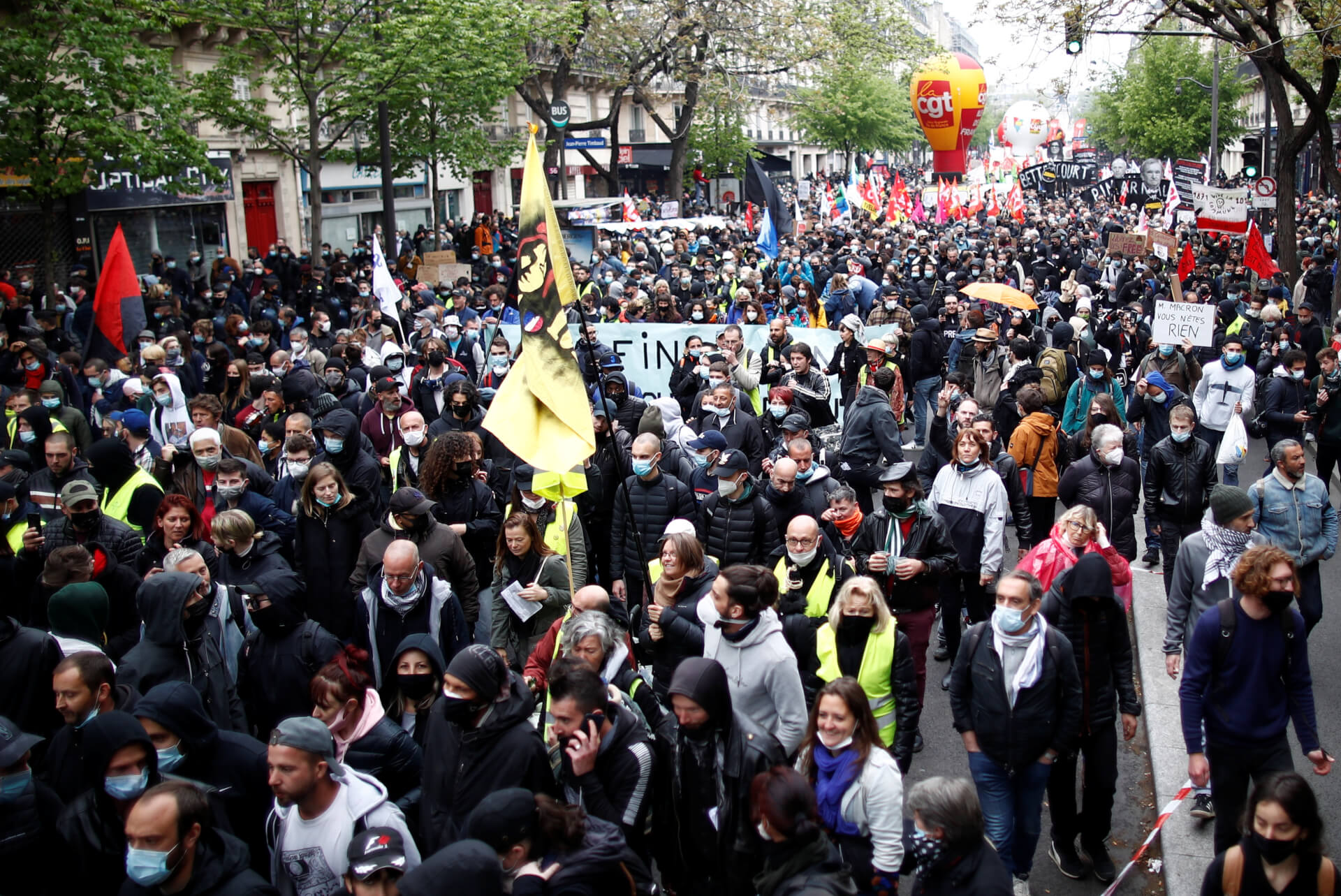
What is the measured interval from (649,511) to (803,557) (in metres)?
1.50

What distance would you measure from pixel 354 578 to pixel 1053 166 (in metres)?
60.6

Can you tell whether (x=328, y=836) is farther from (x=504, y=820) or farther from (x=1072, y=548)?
(x=1072, y=548)

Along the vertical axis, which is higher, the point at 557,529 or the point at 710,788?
the point at 557,529

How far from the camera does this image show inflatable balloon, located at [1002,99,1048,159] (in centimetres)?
11644

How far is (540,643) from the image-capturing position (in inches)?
209

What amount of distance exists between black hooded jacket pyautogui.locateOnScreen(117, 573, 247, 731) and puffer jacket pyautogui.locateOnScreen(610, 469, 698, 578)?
8.40 feet

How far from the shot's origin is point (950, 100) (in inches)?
1796

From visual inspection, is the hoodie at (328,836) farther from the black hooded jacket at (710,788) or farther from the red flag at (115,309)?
the red flag at (115,309)

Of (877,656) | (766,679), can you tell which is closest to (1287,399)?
(877,656)

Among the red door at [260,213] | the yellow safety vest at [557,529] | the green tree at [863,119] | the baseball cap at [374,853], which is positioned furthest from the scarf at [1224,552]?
the green tree at [863,119]

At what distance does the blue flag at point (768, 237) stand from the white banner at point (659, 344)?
6.40m

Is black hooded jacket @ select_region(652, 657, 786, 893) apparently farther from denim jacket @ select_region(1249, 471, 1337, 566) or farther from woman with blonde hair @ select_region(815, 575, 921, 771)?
denim jacket @ select_region(1249, 471, 1337, 566)

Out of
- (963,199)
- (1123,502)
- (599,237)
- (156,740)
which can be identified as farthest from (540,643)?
(963,199)

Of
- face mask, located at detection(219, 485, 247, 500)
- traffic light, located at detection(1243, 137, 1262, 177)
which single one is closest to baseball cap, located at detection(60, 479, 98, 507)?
face mask, located at detection(219, 485, 247, 500)
